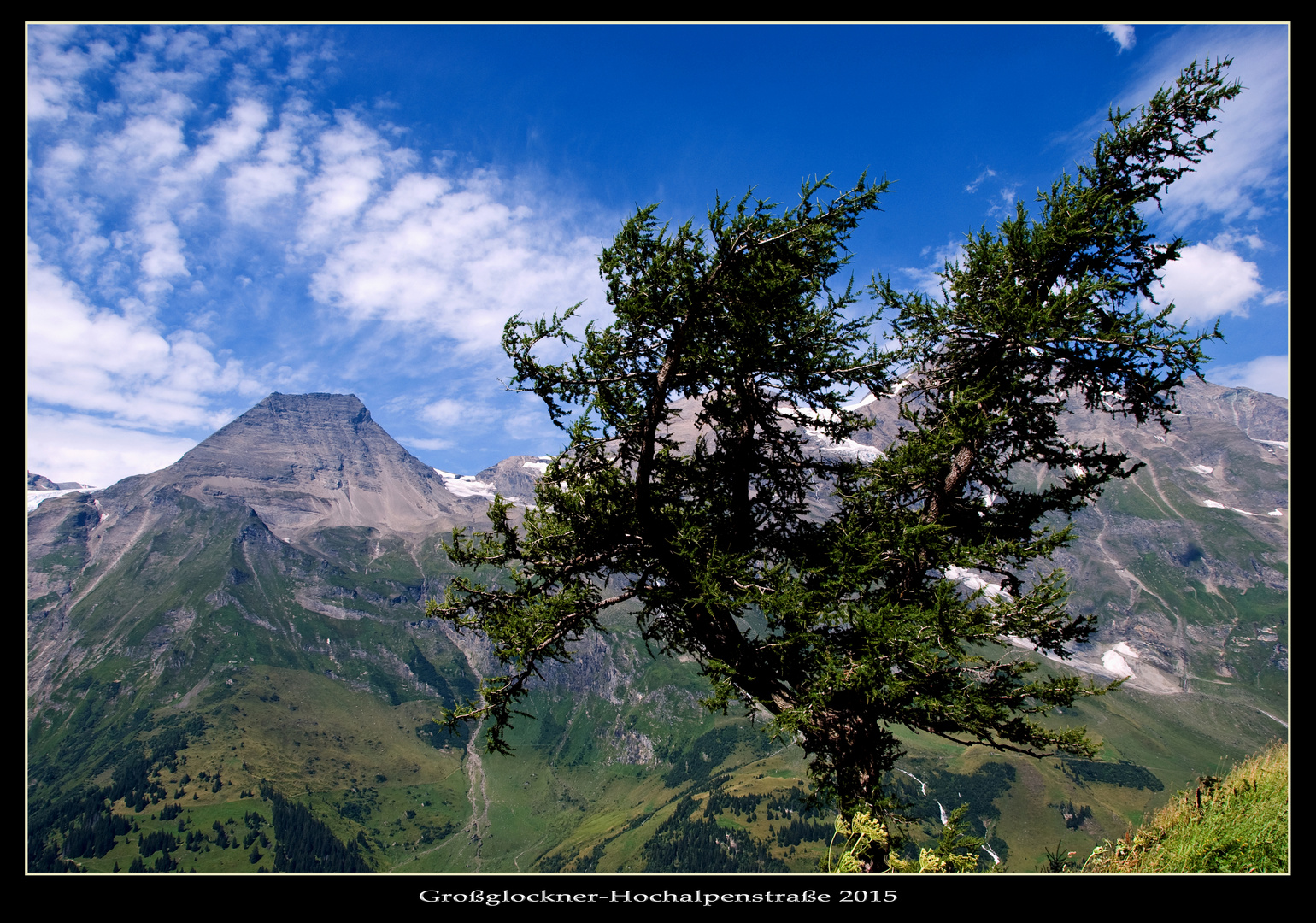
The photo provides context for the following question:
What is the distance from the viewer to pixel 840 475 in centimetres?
1145

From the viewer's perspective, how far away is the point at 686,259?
8.67 metres

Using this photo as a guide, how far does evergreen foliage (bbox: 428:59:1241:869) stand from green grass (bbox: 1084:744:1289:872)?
1.59m

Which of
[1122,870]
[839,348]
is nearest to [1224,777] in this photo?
[1122,870]

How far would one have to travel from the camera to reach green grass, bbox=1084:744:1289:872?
775cm

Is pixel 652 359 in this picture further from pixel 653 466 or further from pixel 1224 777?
pixel 1224 777

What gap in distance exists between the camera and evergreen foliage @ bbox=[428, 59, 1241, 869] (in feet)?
29.3

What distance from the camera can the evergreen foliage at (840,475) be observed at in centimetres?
893

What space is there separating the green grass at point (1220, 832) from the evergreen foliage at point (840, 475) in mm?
1592

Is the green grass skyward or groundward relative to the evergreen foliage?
groundward

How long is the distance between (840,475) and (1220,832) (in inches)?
263

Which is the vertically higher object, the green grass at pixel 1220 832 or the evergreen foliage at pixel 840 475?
the evergreen foliage at pixel 840 475

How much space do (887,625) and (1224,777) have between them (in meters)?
5.87
